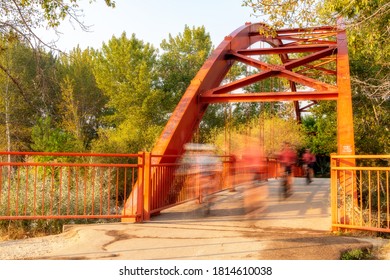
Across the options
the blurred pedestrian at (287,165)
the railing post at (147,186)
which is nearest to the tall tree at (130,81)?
the blurred pedestrian at (287,165)

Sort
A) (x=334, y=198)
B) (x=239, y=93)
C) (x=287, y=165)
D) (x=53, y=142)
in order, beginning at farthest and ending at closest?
(x=53, y=142) < (x=239, y=93) < (x=287, y=165) < (x=334, y=198)

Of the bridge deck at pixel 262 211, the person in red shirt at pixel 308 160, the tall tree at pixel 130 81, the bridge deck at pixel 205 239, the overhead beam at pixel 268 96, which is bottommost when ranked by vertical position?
the bridge deck at pixel 205 239

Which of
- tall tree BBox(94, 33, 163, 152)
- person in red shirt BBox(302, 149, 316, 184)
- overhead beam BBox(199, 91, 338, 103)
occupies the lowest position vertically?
person in red shirt BBox(302, 149, 316, 184)

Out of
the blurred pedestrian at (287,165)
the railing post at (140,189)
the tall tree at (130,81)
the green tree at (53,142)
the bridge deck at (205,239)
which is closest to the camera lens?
the bridge deck at (205,239)

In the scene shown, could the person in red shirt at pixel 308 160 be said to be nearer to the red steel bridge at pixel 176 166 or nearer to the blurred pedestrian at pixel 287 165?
the red steel bridge at pixel 176 166

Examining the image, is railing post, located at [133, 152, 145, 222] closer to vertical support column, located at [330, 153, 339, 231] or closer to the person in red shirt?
vertical support column, located at [330, 153, 339, 231]

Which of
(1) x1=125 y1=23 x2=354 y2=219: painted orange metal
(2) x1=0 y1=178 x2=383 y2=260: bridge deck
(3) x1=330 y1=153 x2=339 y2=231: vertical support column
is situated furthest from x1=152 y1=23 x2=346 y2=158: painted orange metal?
(3) x1=330 y1=153 x2=339 y2=231: vertical support column

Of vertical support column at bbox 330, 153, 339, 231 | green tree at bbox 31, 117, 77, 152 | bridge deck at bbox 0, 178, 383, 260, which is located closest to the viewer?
bridge deck at bbox 0, 178, 383, 260

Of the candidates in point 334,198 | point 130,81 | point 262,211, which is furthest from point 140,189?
point 130,81

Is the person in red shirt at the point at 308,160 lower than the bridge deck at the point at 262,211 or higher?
higher

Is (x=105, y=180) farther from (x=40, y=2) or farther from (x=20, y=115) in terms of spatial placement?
(x=20, y=115)

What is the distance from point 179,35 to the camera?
130 feet

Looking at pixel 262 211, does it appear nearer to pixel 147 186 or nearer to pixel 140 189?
pixel 147 186

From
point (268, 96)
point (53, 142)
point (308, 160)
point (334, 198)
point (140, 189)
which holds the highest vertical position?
point (268, 96)
